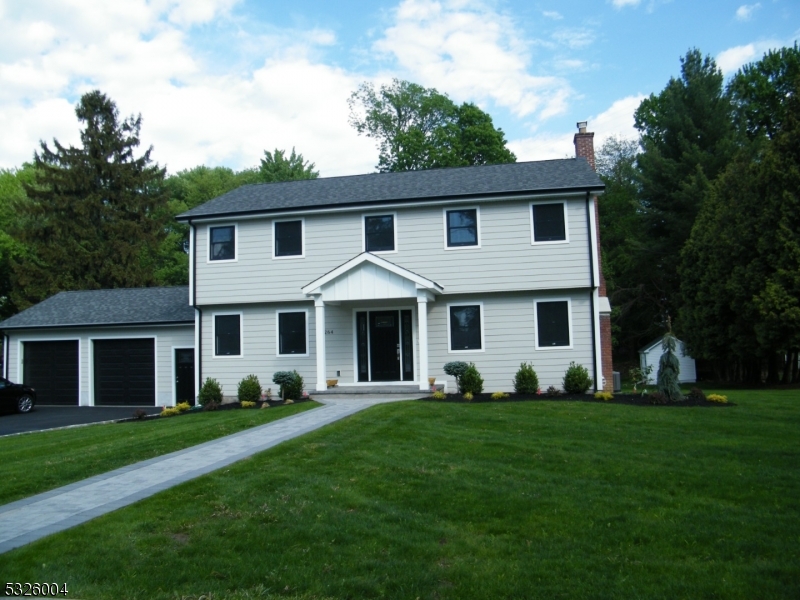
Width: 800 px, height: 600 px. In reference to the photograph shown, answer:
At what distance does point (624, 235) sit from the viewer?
141ft

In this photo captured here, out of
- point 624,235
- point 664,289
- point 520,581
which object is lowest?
point 520,581

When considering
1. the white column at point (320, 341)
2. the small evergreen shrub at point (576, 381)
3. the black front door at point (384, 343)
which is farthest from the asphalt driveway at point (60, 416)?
the small evergreen shrub at point (576, 381)

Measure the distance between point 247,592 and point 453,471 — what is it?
13.2 ft

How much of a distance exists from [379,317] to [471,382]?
4.06 m

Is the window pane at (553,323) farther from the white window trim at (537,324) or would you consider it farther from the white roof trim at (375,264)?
the white roof trim at (375,264)

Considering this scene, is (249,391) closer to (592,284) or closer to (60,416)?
(60,416)

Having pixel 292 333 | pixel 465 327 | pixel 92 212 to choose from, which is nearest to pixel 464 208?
pixel 465 327

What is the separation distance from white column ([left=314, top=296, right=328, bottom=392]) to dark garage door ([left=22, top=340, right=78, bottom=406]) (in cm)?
1018

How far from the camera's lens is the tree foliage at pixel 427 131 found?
144 feet

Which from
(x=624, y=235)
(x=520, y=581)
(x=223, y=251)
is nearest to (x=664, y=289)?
(x=624, y=235)

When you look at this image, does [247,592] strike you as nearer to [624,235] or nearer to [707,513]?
[707,513]

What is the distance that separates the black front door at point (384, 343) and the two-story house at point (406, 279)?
3 centimetres

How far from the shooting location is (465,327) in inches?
794

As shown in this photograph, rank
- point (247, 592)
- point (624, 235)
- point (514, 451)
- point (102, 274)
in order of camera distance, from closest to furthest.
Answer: point (247, 592) → point (514, 451) → point (102, 274) → point (624, 235)
